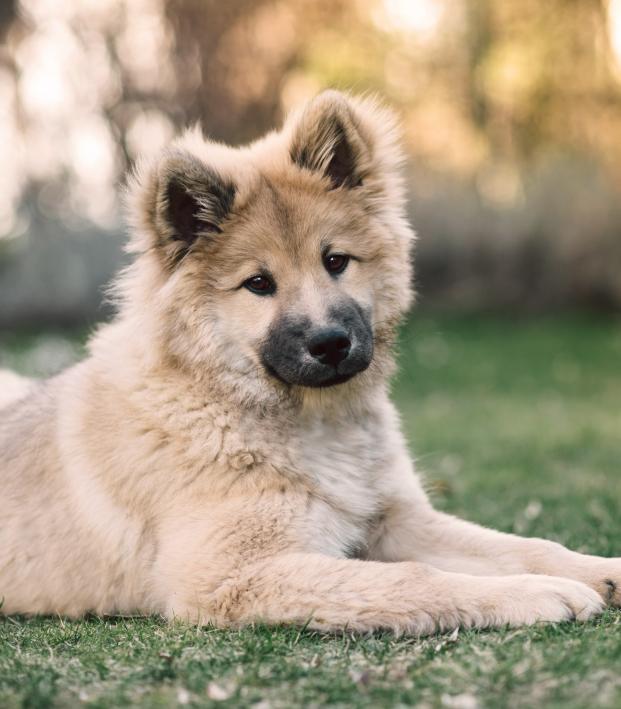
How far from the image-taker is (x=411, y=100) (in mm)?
24141

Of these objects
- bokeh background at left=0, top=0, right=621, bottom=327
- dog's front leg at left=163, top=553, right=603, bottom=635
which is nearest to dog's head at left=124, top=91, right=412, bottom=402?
dog's front leg at left=163, top=553, right=603, bottom=635

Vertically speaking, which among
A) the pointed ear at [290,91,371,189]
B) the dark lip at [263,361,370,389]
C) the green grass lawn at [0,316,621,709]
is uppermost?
the pointed ear at [290,91,371,189]

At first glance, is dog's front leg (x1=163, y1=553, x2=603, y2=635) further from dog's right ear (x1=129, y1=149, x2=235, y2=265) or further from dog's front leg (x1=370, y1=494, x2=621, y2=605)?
dog's right ear (x1=129, y1=149, x2=235, y2=265)

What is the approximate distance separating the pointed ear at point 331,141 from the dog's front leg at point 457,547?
58.9 inches

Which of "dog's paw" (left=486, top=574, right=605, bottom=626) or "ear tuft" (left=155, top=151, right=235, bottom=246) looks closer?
"dog's paw" (left=486, top=574, right=605, bottom=626)

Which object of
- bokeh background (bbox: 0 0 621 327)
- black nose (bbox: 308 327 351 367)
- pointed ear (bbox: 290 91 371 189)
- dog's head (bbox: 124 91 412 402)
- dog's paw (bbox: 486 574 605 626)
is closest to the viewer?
dog's paw (bbox: 486 574 605 626)

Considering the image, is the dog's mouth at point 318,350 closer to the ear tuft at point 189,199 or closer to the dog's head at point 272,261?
the dog's head at point 272,261

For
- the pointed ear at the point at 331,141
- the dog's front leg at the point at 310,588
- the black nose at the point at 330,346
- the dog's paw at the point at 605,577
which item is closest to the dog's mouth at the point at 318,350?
the black nose at the point at 330,346

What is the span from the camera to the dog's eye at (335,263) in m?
4.14

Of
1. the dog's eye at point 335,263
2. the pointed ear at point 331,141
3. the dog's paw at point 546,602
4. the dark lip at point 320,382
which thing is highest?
the pointed ear at point 331,141

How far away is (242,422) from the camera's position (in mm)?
3988

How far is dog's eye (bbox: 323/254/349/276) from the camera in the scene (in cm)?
414

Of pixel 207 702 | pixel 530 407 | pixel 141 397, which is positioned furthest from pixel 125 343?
pixel 530 407

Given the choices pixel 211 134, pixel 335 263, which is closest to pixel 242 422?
pixel 335 263
